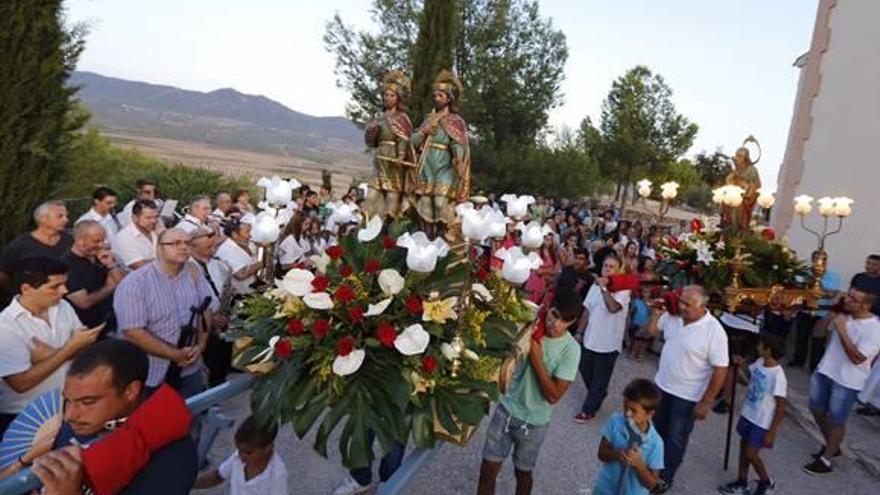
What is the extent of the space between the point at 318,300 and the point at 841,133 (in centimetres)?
1118

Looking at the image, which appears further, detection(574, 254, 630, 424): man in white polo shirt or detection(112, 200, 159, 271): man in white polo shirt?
detection(574, 254, 630, 424): man in white polo shirt

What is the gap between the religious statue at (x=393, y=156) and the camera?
12.2ft

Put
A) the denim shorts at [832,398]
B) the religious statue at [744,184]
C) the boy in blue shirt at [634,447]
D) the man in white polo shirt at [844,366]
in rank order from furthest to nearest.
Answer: the religious statue at [744,184] → the denim shorts at [832,398] → the man in white polo shirt at [844,366] → the boy in blue shirt at [634,447]

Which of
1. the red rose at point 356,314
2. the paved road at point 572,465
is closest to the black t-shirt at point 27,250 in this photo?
the paved road at point 572,465

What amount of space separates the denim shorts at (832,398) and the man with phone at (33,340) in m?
6.41

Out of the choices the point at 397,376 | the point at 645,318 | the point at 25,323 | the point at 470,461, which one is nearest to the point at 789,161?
the point at 645,318

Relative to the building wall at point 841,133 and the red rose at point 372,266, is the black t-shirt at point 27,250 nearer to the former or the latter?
the red rose at point 372,266

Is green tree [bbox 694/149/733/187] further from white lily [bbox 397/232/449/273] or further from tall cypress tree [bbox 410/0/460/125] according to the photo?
white lily [bbox 397/232/449/273]

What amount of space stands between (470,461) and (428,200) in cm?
258

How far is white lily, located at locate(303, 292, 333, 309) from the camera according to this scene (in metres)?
2.26

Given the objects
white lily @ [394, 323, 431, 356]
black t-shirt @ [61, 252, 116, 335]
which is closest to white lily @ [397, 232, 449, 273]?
white lily @ [394, 323, 431, 356]

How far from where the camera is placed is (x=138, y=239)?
5551mm

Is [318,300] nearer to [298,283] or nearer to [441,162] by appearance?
[298,283]

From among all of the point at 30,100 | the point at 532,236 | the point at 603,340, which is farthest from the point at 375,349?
the point at 30,100
